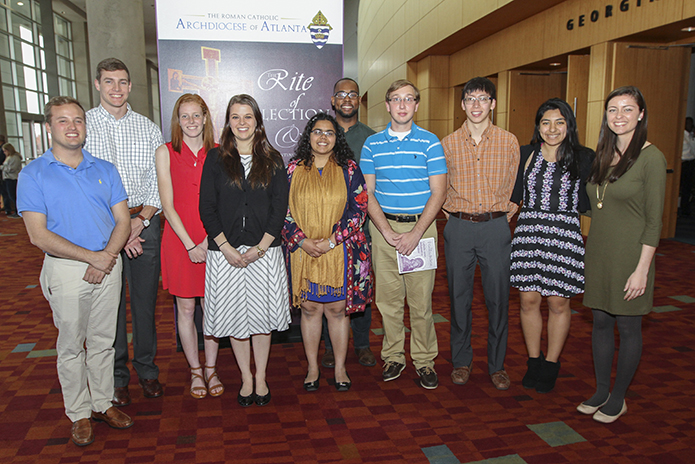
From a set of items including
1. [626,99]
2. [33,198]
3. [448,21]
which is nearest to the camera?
[33,198]

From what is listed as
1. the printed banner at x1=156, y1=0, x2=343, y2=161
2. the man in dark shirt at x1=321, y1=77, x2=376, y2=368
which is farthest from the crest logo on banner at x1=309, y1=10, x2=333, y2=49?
the man in dark shirt at x1=321, y1=77, x2=376, y2=368

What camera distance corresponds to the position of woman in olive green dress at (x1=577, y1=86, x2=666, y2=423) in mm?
2469

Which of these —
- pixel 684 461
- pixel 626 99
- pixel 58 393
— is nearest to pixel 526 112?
pixel 626 99

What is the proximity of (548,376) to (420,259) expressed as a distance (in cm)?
107

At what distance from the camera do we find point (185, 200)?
296 centimetres

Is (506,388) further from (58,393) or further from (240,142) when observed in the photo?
(58,393)

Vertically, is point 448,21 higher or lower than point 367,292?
higher

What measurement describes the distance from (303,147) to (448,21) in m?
9.38

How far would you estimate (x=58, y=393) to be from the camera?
3131 millimetres

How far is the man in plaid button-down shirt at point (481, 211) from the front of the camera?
3.03 meters

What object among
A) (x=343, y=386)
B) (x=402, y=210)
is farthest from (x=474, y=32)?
(x=343, y=386)

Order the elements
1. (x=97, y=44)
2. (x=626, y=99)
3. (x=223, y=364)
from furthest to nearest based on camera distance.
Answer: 1. (x=97, y=44)
2. (x=223, y=364)
3. (x=626, y=99)

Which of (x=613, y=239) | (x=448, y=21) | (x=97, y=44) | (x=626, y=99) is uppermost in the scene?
(x=448, y=21)

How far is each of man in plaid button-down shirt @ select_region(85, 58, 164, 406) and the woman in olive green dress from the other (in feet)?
8.24
